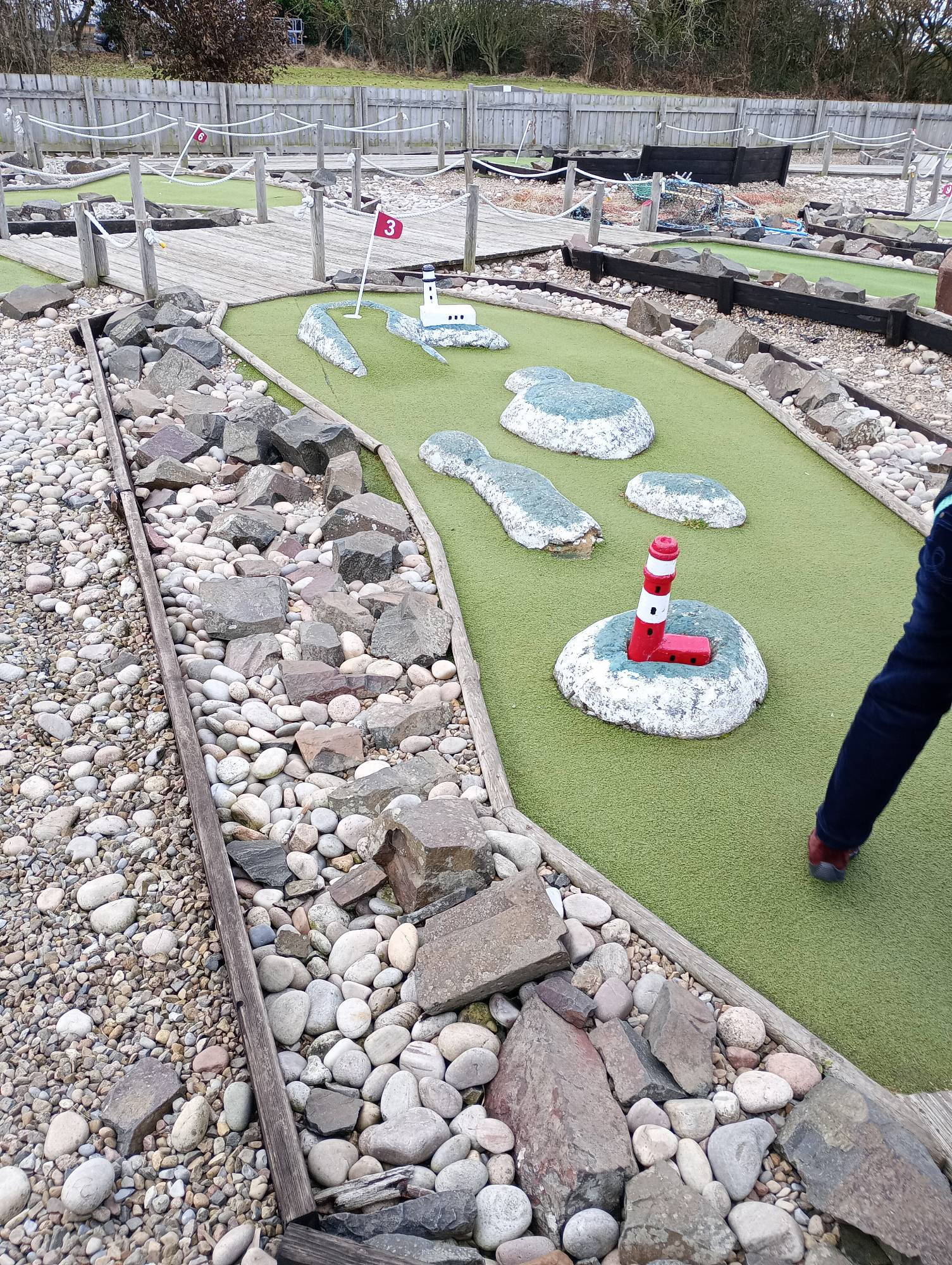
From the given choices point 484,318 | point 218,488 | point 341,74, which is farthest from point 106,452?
point 341,74

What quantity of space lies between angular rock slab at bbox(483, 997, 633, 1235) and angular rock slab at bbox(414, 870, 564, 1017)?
0.11m

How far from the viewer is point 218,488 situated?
5398 mm

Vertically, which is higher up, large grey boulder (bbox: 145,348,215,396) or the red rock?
large grey boulder (bbox: 145,348,215,396)

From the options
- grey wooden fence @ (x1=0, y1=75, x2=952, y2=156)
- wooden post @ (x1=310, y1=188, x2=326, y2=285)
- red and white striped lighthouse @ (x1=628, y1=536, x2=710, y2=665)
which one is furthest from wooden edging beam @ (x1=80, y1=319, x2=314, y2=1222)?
grey wooden fence @ (x1=0, y1=75, x2=952, y2=156)

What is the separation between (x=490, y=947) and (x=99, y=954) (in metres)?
1.05

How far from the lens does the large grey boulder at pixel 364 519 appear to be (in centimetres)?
464

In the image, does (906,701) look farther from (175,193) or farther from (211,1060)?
(175,193)

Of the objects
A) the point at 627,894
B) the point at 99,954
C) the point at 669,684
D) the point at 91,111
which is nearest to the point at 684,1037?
the point at 627,894

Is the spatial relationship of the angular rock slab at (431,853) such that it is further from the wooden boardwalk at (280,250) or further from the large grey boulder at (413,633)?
the wooden boardwalk at (280,250)

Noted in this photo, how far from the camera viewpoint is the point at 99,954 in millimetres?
2564

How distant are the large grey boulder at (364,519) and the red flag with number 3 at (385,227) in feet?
10.6

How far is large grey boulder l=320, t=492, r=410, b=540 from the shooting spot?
4645 millimetres

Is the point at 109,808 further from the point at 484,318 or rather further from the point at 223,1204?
the point at 484,318

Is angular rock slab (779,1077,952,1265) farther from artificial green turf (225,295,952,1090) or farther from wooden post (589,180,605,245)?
wooden post (589,180,605,245)
